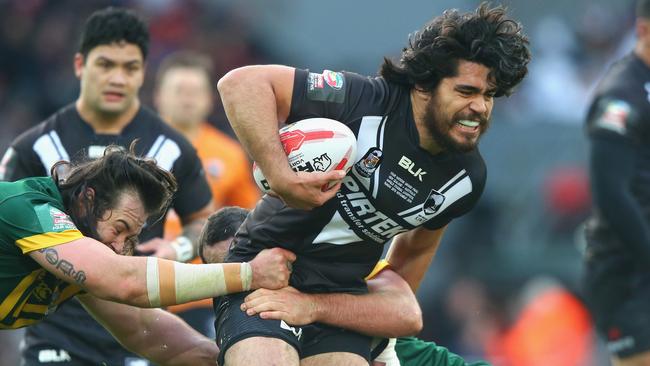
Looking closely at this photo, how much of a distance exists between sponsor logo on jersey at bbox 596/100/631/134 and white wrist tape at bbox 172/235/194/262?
274 centimetres

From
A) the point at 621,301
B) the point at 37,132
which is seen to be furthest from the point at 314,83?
the point at 621,301

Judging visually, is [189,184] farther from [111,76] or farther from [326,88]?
[326,88]

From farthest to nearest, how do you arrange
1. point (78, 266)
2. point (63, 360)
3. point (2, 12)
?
point (2, 12)
point (63, 360)
point (78, 266)

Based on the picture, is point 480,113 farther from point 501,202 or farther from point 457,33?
point 501,202

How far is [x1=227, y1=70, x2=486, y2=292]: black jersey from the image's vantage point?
17.9ft

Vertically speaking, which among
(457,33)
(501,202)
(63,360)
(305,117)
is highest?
(457,33)

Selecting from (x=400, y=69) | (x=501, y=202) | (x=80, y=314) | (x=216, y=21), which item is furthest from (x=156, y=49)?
(x=400, y=69)

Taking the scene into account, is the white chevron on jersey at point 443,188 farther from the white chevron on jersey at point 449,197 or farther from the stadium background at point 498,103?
the stadium background at point 498,103

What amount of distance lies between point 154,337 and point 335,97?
1539 mm

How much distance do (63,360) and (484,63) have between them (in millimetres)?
3131

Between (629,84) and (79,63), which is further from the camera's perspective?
(629,84)

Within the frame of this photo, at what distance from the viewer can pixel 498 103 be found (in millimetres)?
14898

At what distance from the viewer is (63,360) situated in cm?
699

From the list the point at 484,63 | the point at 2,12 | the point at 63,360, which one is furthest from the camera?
the point at 2,12
